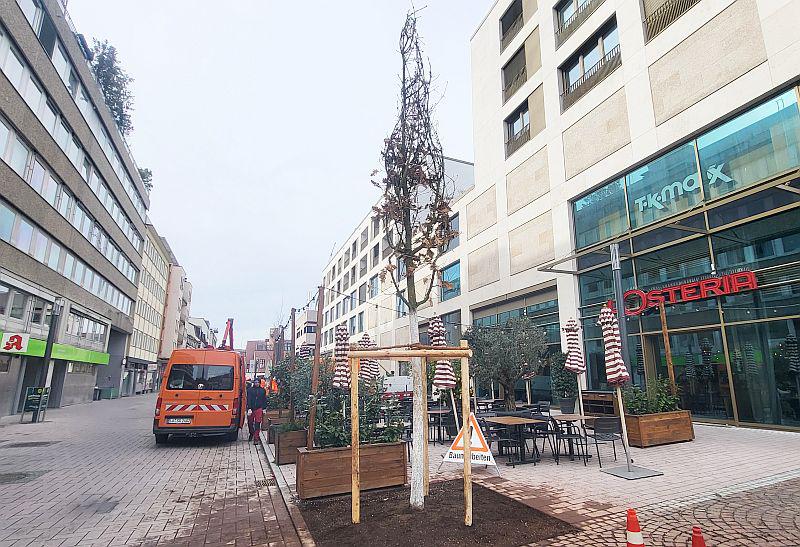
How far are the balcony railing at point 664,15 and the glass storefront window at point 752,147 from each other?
438 centimetres

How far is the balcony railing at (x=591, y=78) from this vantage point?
1678 centimetres

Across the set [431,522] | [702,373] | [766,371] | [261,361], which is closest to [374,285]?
[261,361]

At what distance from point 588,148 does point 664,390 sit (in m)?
10.7

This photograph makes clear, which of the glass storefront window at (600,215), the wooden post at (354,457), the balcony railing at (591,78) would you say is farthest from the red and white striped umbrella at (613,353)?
the balcony railing at (591,78)

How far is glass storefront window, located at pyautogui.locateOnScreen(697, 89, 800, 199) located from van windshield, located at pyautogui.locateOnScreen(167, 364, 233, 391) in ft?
48.7

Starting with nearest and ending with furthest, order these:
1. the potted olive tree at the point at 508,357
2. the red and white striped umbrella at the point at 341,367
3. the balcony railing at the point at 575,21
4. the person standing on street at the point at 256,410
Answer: the red and white striped umbrella at the point at 341,367 < the person standing on street at the point at 256,410 < the potted olive tree at the point at 508,357 < the balcony railing at the point at 575,21

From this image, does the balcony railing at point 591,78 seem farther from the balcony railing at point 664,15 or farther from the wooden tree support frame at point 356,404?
the wooden tree support frame at point 356,404

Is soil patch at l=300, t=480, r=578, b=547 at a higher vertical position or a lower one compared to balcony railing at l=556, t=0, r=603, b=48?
lower

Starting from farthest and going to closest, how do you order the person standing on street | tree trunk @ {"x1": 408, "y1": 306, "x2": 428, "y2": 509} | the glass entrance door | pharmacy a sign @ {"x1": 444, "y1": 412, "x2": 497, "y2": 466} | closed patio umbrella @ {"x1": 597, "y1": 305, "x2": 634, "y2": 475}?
the glass entrance door
the person standing on street
closed patio umbrella @ {"x1": 597, "y1": 305, "x2": 634, "y2": 475}
pharmacy a sign @ {"x1": 444, "y1": 412, "x2": 497, "y2": 466}
tree trunk @ {"x1": 408, "y1": 306, "x2": 428, "y2": 509}

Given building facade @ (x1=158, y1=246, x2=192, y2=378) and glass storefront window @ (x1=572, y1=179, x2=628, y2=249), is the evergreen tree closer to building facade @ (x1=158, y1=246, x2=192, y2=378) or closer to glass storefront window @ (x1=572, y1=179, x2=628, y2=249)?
building facade @ (x1=158, y1=246, x2=192, y2=378)

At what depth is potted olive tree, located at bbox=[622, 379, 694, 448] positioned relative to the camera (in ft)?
31.4

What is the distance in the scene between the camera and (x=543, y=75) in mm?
20797

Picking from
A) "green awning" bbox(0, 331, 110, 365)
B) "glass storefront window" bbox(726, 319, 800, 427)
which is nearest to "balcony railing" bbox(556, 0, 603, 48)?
"glass storefront window" bbox(726, 319, 800, 427)

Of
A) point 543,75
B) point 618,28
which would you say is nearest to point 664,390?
point 618,28
